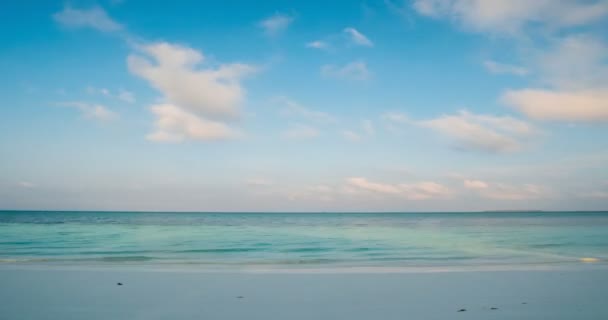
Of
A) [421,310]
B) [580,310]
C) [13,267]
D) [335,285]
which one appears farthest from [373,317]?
[13,267]

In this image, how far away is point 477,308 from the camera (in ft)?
21.5

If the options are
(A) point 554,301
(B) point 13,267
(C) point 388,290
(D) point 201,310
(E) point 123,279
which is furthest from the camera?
(B) point 13,267

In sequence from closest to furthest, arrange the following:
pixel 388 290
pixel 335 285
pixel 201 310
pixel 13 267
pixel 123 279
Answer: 1. pixel 201 310
2. pixel 388 290
3. pixel 335 285
4. pixel 123 279
5. pixel 13 267

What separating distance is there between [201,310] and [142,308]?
1.04 metres

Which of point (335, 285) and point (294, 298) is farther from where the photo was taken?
point (335, 285)

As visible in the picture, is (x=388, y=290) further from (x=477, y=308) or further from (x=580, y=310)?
(x=580, y=310)

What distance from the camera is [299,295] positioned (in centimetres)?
754

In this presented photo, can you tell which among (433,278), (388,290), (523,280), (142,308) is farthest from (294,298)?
(523,280)

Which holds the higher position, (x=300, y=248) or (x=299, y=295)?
(x=299, y=295)

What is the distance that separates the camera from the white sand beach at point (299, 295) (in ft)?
20.5

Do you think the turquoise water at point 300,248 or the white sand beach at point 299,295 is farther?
the turquoise water at point 300,248

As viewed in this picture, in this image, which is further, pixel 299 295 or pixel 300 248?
pixel 300 248

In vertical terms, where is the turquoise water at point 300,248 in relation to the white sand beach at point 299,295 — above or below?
below

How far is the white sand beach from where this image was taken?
20.5 ft
